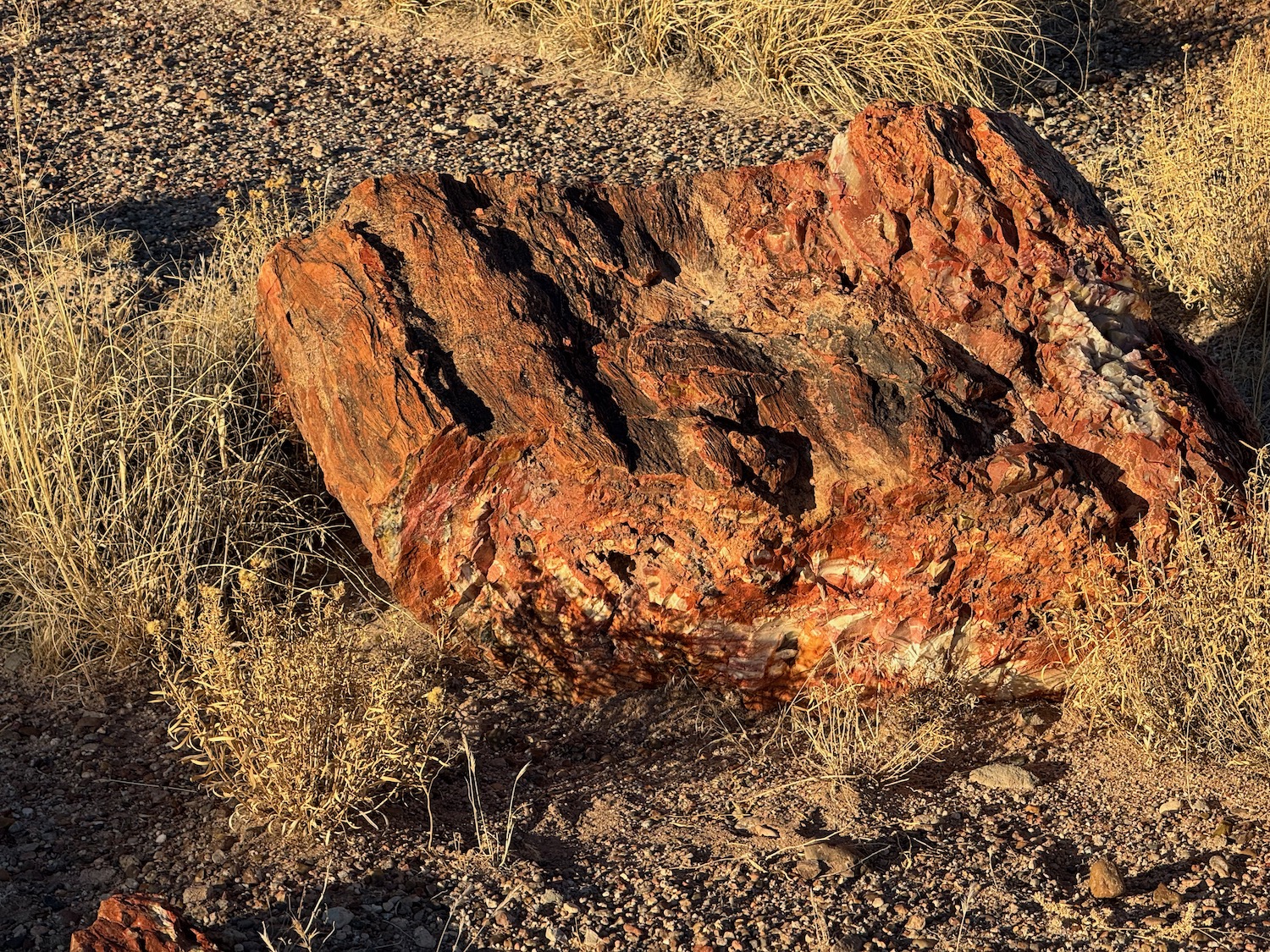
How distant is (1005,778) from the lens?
9.79 feet

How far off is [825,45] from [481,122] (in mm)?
1728

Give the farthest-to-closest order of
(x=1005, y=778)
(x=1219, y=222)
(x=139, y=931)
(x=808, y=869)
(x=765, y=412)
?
(x=1219, y=222), (x=765, y=412), (x=1005, y=778), (x=808, y=869), (x=139, y=931)

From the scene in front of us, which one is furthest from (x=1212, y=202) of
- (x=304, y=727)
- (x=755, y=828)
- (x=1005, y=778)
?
(x=304, y=727)

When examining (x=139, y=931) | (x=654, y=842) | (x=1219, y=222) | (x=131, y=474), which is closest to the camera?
(x=139, y=931)

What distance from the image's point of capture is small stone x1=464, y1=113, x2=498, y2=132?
6297mm

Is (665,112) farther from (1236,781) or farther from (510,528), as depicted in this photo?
(1236,781)

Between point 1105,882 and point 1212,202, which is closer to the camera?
point 1105,882

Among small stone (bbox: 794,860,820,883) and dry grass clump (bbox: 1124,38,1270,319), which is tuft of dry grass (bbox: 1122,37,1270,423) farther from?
small stone (bbox: 794,860,820,883)

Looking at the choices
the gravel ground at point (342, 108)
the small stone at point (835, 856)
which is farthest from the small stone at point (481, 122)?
the small stone at point (835, 856)

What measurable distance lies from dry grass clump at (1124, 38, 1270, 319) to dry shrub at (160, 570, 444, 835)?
358cm

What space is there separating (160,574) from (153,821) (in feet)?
2.61

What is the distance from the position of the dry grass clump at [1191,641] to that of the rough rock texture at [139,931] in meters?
1.97

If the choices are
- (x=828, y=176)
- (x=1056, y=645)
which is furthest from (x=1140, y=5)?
(x=1056, y=645)

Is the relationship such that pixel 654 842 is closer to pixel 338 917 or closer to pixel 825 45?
pixel 338 917
